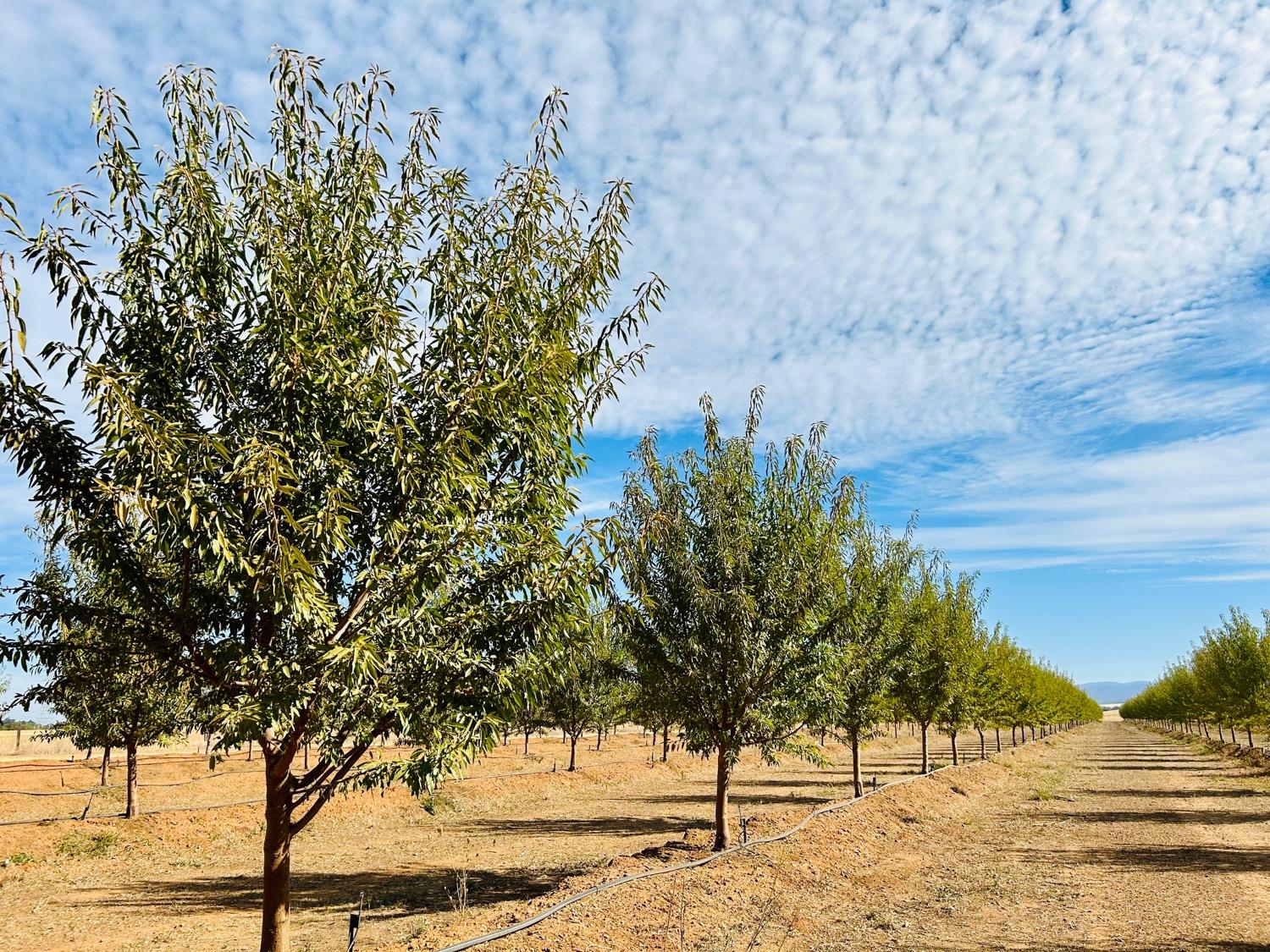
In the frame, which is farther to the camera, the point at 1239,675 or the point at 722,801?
the point at 1239,675

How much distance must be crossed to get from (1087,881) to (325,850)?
782 inches

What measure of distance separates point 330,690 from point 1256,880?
61.4 feet

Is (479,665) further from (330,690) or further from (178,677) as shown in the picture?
(178,677)

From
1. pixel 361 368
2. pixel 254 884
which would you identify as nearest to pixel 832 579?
pixel 361 368

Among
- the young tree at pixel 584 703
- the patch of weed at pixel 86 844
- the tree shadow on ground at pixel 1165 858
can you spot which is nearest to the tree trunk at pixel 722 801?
the tree shadow on ground at pixel 1165 858

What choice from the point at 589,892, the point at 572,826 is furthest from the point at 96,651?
the point at 572,826

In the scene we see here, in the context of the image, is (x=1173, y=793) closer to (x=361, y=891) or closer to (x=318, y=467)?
(x=361, y=891)

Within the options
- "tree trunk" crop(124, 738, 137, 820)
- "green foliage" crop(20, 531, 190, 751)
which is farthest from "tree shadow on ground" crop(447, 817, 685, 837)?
"green foliage" crop(20, 531, 190, 751)

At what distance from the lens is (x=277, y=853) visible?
22.5ft

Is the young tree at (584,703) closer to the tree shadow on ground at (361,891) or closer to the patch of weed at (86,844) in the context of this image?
the tree shadow on ground at (361,891)

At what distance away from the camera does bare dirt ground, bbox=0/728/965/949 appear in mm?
14703

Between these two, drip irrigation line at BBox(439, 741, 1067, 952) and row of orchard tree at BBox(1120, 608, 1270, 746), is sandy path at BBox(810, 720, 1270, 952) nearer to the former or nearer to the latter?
drip irrigation line at BBox(439, 741, 1067, 952)

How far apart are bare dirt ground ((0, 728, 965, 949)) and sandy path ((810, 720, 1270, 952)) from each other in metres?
6.37

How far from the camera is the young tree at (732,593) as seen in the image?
52.6 ft
